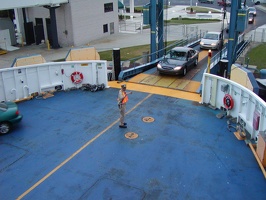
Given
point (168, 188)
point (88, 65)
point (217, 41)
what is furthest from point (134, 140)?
point (217, 41)

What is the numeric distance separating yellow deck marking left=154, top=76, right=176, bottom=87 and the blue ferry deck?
7.71 feet

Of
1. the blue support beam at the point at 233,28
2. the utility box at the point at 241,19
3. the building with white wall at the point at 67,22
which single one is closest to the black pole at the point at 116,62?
the blue support beam at the point at 233,28

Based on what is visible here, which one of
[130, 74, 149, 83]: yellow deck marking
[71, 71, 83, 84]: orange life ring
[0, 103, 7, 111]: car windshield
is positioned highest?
[71, 71, 83, 84]: orange life ring

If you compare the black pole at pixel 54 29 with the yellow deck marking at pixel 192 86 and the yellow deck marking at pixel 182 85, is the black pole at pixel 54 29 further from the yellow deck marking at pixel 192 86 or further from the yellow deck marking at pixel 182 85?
A: the yellow deck marking at pixel 192 86

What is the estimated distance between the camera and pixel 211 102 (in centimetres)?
1374

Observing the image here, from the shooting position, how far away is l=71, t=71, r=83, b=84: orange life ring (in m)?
15.9

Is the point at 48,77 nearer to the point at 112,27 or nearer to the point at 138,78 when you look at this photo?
the point at 138,78

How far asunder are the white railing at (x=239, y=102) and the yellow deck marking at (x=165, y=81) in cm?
310

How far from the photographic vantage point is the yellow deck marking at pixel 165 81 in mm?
16656

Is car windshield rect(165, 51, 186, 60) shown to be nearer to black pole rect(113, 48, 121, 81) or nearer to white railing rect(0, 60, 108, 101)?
black pole rect(113, 48, 121, 81)

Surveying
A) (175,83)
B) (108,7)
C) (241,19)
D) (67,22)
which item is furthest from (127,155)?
(108,7)

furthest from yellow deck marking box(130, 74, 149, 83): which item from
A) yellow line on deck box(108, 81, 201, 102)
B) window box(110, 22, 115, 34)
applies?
window box(110, 22, 115, 34)

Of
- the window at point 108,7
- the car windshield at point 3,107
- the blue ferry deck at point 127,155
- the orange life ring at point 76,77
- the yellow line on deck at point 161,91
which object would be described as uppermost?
the window at point 108,7

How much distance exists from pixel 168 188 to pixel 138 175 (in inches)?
40.2
